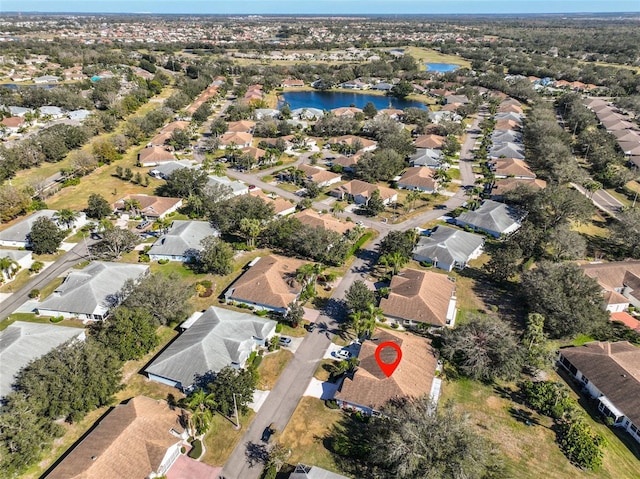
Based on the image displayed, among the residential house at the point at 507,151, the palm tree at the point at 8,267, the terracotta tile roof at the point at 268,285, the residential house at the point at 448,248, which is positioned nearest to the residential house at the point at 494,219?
the residential house at the point at 448,248

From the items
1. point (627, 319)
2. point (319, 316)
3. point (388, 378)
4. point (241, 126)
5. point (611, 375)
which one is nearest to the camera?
point (388, 378)

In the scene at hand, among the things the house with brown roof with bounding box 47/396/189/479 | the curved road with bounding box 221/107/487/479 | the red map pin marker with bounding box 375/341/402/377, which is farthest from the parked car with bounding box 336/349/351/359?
the house with brown roof with bounding box 47/396/189/479

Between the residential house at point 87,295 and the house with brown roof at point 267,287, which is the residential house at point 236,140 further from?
the residential house at point 87,295

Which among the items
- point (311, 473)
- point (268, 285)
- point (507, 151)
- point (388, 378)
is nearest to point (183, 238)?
point (268, 285)

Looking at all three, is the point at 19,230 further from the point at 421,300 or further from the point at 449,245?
the point at 449,245

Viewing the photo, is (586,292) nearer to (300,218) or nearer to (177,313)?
(300,218)

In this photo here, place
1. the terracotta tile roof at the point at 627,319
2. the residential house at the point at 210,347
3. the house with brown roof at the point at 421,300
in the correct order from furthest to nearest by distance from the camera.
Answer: the terracotta tile roof at the point at 627,319 → the house with brown roof at the point at 421,300 → the residential house at the point at 210,347
